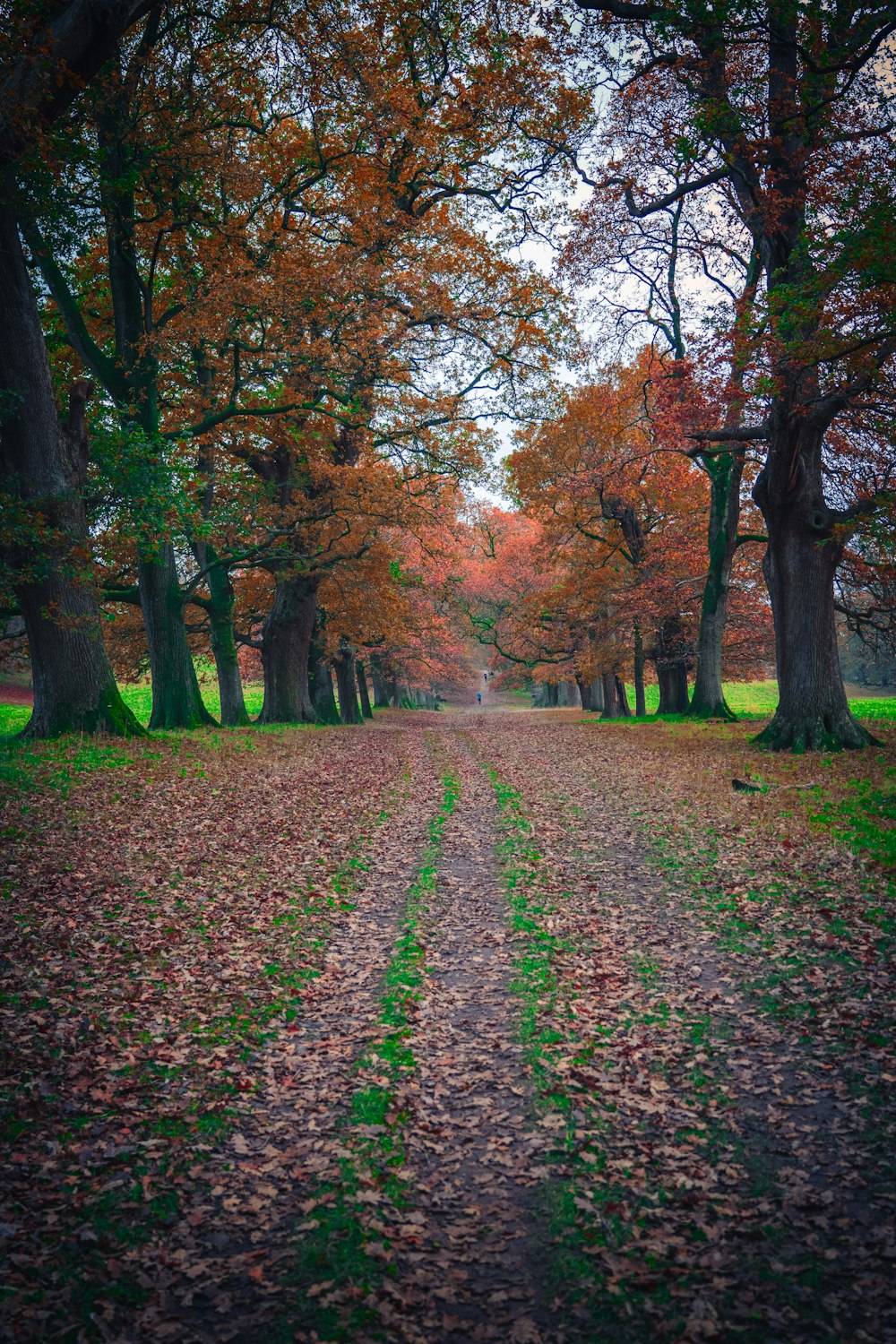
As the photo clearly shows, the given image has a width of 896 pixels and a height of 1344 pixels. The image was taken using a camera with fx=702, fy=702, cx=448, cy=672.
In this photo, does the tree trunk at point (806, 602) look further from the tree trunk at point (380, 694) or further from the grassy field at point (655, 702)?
the tree trunk at point (380, 694)

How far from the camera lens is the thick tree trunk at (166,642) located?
17859 mm

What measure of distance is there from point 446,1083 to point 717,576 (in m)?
20.6

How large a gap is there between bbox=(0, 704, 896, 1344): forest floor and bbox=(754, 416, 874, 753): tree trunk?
5.91 m

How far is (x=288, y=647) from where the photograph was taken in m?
25.5

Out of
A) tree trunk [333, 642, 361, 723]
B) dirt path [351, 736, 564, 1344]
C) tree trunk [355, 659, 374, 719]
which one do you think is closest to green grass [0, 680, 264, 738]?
tree trunk [355, 659, 374, 719]

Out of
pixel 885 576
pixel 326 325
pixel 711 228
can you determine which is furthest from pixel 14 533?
pixel 885 576

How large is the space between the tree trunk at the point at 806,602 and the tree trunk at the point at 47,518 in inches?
551

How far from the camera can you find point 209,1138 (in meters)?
3.98

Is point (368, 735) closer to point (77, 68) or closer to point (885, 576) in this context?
point (885, 576)

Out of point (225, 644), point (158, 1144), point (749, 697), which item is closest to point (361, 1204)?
point (158, 1144)

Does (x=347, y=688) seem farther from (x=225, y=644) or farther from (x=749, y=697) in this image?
(x=749, y=697)

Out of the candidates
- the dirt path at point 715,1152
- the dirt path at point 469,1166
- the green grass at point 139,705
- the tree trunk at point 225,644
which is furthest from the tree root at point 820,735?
the green grass at point 139,705

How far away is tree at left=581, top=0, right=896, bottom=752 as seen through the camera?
31.8 feet

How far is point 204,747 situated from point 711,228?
16537mm
